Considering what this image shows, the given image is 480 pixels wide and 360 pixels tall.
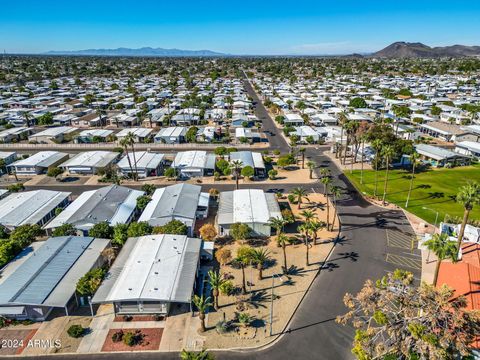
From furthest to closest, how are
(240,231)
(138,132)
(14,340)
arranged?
(138,132) < (240,231) < (14,340)

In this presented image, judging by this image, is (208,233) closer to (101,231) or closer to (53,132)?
(101,231)

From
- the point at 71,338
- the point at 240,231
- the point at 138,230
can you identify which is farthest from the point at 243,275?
the point at 71,338

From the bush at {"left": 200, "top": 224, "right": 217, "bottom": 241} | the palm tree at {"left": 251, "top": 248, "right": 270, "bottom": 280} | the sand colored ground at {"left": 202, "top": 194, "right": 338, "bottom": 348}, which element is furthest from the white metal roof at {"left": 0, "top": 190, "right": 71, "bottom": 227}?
the palm tree at {"left": 251, "top": 248, "right": 270, "bottom": 280}

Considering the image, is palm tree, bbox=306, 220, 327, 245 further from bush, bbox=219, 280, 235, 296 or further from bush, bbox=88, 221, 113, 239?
bush, bbox=88, 221, 113, 239

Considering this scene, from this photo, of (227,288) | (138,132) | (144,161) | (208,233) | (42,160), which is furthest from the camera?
(138,132)

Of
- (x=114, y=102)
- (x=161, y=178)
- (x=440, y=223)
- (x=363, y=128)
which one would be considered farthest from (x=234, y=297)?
(x=114, y=102)

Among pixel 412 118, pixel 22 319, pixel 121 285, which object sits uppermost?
pixel 412 118

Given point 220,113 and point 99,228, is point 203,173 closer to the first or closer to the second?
point 99,228

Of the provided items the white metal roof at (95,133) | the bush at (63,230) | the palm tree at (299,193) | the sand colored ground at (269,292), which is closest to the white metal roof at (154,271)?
the sand colored ground at (269,292)
